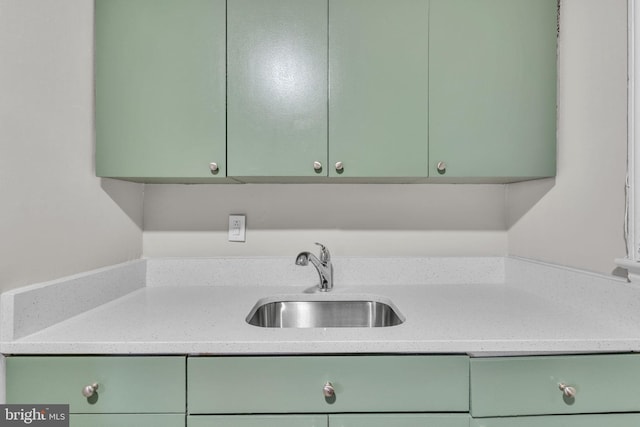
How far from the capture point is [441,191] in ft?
5.24

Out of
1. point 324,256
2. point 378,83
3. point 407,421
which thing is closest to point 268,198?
point 324,256

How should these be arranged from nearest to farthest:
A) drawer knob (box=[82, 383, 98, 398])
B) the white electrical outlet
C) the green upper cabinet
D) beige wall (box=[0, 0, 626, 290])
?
drawer knob (box=[82, 383, 98, 398])
beige wall (box=[0, 0, 626, 290])
the green upper cabinet
the white electrical outlet

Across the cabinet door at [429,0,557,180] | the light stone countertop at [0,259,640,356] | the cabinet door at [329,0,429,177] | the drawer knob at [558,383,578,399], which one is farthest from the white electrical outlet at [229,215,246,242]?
the drawer knob at [558,383,578,399]

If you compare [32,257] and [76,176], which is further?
[76,176]

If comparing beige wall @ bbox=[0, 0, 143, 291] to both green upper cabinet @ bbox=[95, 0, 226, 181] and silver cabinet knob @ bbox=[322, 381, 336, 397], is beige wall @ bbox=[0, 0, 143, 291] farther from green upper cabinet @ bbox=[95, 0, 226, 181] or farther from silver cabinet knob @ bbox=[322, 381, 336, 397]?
silver cabinet knob @ bbox=[322, 381, 336, 397]

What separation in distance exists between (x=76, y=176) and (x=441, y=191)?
1.43 m

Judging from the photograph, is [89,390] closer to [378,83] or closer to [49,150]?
[49,150]

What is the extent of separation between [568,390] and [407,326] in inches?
16.2

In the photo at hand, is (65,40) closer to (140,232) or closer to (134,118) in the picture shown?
(134,118)

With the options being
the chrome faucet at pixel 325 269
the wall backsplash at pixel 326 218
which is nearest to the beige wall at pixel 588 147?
the wall backsplash at pixel 326 218

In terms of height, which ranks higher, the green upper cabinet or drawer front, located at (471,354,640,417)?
the green upper cabinet

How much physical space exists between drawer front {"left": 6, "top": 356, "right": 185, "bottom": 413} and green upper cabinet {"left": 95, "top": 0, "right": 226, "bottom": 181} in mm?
637

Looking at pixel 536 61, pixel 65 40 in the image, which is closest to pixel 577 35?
pixel 536 61

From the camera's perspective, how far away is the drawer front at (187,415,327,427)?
35.2 inches
